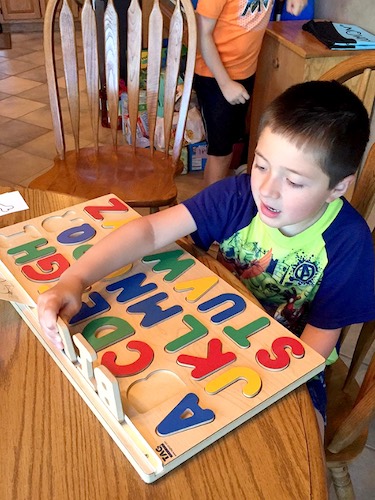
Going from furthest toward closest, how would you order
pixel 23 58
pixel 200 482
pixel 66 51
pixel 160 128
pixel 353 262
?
pixel 23 58
pixel 160 128
pixel 66 51
pixel 353 262
pixel 200 482

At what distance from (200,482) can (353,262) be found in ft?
1.69

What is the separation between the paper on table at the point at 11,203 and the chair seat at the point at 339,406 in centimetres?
70

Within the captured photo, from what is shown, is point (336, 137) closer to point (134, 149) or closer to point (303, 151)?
point (303, 151)

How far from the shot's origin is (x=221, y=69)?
1.84 meters

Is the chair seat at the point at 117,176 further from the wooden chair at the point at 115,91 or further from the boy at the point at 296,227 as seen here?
the boy at the point at 296,227

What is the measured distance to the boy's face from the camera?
800mm

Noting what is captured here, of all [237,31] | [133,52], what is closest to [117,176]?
[133,52]

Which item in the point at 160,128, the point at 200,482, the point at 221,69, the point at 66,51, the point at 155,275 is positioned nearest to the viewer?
the point at 200,482

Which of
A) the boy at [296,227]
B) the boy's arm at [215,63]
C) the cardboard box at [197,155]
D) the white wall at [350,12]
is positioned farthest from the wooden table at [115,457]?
the cardboard box at [197,155]

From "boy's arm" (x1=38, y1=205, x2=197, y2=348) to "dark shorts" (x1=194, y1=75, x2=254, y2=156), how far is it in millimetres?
1164

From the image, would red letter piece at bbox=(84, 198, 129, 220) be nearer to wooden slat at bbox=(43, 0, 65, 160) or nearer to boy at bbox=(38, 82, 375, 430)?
boy at bbox=(38, 82, 375, 430)

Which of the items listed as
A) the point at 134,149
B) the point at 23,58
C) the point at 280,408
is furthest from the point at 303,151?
the point at 23,58

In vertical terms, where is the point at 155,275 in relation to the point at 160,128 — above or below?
above

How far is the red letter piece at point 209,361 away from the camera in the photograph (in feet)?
1.92
